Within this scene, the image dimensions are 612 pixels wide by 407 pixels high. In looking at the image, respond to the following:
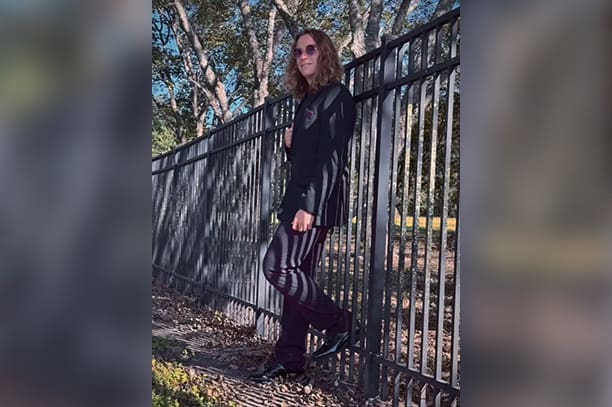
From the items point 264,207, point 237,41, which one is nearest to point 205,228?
point 264,207

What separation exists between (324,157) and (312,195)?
201 mm

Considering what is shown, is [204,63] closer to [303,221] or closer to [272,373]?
[303,221]

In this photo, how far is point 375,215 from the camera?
2.81 meters

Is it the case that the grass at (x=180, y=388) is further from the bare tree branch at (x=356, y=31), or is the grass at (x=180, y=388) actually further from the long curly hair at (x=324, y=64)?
the bare tree branch at (x=356, y=31)

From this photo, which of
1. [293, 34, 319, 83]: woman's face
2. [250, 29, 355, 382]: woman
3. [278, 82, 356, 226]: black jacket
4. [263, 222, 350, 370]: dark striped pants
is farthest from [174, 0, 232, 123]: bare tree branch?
[263, 222, 350, 370]: dark striped pants

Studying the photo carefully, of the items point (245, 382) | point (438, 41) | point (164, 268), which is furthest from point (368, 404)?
point (164, 268)

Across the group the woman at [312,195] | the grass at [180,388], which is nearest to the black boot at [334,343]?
the woman at [312,195]

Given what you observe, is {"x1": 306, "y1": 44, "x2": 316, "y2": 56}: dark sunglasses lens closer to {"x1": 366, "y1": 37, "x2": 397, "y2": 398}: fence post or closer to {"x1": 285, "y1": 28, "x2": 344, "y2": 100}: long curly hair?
{"x1": 285, "y1": 28, "x2": 344, "y2": 100}: long curly hair

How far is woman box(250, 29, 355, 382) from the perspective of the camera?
2.84m

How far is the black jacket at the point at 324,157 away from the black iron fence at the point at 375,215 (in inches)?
5.1

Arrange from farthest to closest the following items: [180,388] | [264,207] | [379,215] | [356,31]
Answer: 1. [356,31]
2. [264,207]
3. [379,215]
4. [180,388]
